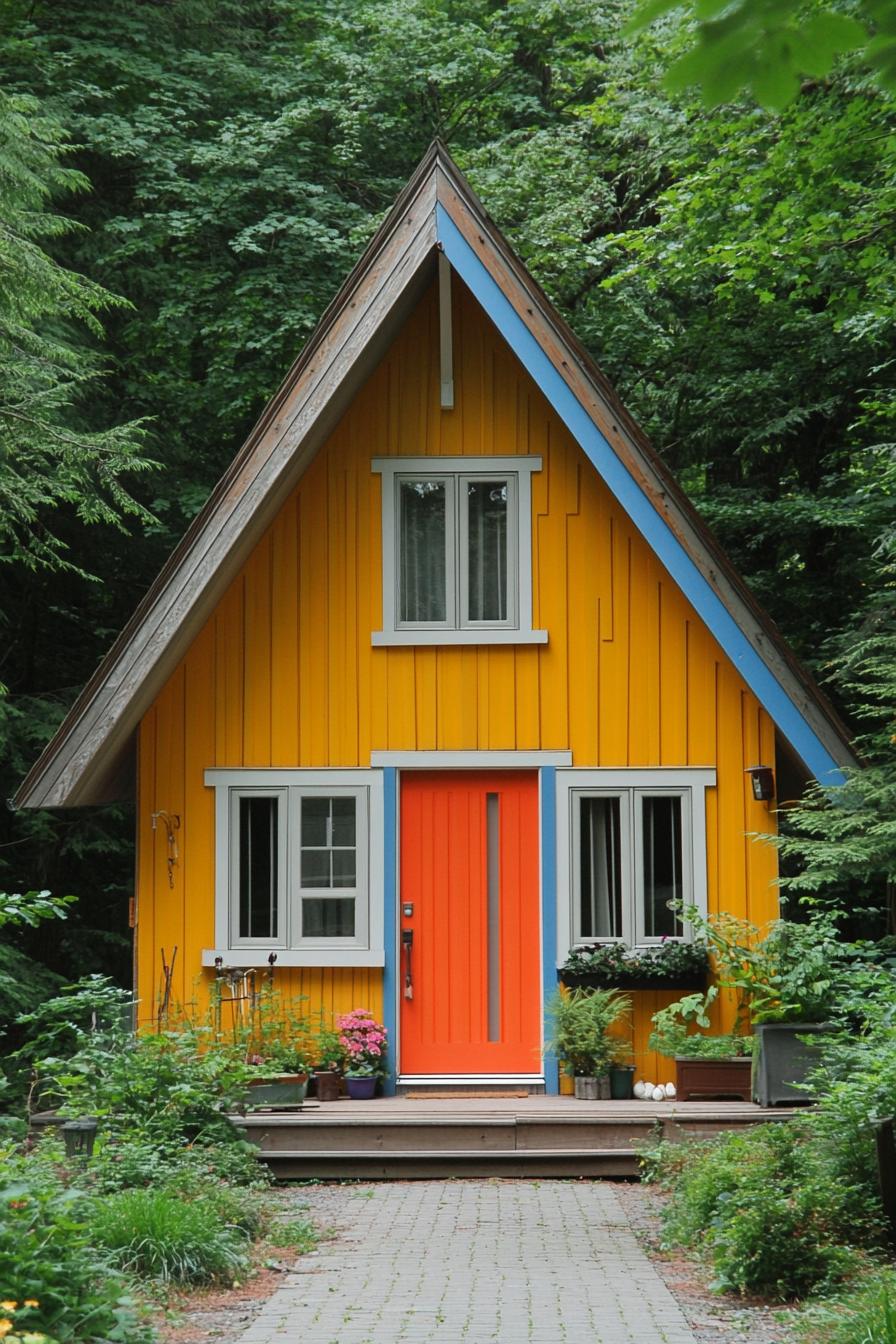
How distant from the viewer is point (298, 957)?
35.4 ft

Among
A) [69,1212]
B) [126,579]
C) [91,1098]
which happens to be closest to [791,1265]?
[69,1212]

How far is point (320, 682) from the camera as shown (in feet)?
36.2

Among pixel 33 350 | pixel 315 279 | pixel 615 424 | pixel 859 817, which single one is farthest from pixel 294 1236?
pixel 315 279

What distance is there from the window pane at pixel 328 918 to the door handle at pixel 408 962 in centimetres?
38

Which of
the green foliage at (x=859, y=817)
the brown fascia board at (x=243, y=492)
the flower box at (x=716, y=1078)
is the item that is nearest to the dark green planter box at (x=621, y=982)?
the flower box at (x=716, y=1078)

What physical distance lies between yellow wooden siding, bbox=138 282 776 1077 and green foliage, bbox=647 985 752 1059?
37.4 inches

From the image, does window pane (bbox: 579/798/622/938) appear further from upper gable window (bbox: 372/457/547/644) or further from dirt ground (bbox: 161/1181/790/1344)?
dirt ground (bbox: 161/1181/790/1344)

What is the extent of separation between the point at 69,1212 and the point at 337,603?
18.8ft

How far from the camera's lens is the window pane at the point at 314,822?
36.1ft

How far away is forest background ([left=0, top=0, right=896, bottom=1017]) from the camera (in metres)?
15.0

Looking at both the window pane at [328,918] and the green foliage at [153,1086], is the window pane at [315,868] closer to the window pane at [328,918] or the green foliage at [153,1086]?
the window pane at [328,918]

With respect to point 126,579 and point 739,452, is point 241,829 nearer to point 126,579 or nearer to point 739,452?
point 126,579

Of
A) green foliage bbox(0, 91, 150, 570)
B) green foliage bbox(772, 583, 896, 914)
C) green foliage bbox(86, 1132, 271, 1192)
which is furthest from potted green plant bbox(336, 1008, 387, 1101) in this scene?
green foliage bbox(0, 91, 150, 570)

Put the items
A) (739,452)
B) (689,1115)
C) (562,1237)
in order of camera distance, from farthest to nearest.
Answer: (739,452) → (689,1115) → (562,1237)
